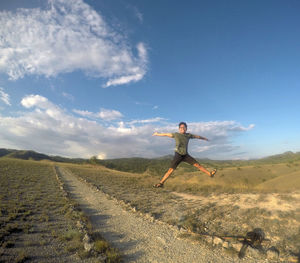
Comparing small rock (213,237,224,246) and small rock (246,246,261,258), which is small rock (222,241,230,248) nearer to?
small rock (213,237,224,246)

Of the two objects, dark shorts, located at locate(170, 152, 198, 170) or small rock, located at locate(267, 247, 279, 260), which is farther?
dark shorts, located at locate(170, 152, 198, 170)

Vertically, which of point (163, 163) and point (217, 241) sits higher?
point (163, 163)

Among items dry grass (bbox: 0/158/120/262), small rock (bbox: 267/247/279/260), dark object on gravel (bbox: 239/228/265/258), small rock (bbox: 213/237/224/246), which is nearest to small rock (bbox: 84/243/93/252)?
dry grass (bbox: 0/158/120/262)

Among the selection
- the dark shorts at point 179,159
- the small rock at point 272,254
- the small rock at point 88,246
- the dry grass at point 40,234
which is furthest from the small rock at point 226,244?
the small rock at point 88,246

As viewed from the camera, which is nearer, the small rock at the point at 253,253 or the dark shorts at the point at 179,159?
the small rock at the point at 253,253

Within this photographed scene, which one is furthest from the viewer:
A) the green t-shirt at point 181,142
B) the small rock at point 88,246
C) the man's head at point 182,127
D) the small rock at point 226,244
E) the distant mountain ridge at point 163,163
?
the distant mountain ridge at point 163,163

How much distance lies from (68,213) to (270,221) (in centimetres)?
1021

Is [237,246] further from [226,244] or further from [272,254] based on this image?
[272,254]

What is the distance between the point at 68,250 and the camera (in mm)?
5867

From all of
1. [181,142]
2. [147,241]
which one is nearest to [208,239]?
[147,241]

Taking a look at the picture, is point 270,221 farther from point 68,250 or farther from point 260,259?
point 68,250

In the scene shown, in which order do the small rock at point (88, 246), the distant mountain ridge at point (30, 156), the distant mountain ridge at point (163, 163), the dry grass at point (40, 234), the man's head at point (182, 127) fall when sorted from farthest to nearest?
the distant mountain ridge at point (30, 156)
the distant mountain ridge at point (163, 163)
the man's head at point (182, 127)
the small rock at point (88, 246)
the dry grass at point (40, 234)

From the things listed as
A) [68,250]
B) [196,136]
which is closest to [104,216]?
[68,250]

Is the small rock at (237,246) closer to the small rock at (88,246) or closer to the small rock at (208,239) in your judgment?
the small rock at (208,239)
